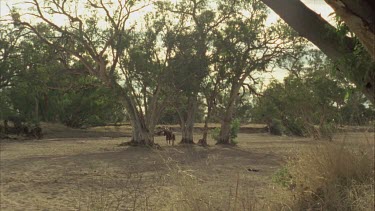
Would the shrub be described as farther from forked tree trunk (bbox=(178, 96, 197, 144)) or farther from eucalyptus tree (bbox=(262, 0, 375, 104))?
eucalyptus tree (bbox=(262, 0, 375, 104))

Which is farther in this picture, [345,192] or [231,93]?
[231,93]

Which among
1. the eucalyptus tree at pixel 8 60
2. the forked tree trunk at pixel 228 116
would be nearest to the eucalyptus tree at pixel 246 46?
the forked tree trunk at pixel 228 116

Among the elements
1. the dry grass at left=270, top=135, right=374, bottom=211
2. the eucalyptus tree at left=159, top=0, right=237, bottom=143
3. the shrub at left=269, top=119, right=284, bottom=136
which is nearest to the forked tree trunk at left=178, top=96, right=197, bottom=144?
the eucalyptus tree at left=159, top=0, right=237, bottom=143

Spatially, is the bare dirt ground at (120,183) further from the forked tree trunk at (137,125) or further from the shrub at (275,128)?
the shrub at (275,128)

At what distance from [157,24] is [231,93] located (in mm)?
7824

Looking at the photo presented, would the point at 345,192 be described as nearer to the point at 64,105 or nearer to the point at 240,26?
the point at 240,26

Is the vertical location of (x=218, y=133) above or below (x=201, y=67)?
below

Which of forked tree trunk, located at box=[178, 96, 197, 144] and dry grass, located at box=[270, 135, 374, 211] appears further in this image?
forked tree trunk, located at box=[178, 96, 197, 144]

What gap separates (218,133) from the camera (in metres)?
33.8

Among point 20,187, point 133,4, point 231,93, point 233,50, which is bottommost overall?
point 20,187

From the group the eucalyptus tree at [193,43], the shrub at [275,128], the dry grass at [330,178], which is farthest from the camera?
the shrub at [275,128]

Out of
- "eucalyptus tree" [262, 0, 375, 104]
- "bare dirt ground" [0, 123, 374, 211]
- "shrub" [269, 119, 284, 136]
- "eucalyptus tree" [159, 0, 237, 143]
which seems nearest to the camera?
"eucalyptus tree" [262, 0, 375, 104]

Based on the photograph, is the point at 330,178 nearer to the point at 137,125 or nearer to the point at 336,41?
the point at 336,41

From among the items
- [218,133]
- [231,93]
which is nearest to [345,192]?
[231,93]
